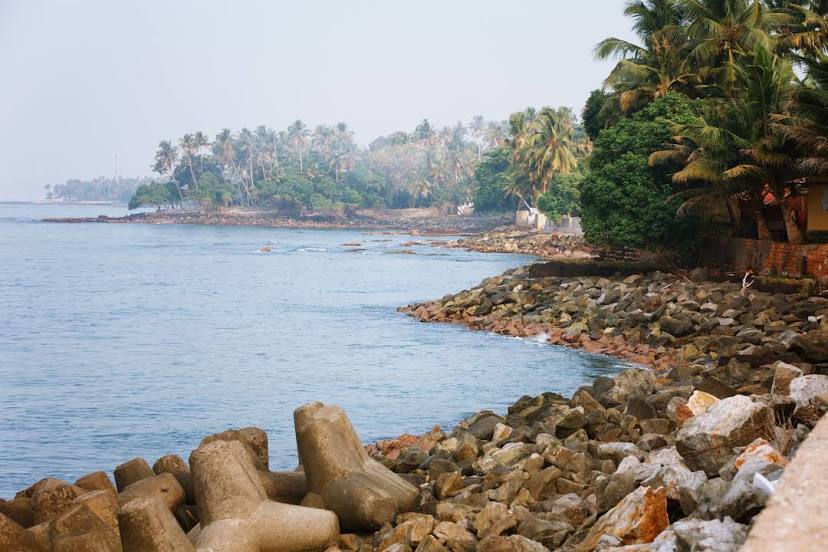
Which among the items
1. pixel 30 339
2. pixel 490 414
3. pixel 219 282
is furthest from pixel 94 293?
pixel 490 414

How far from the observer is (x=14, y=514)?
32.9 feet

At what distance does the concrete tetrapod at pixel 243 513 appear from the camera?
884 centimetres

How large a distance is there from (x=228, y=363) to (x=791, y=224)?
17.9 meters

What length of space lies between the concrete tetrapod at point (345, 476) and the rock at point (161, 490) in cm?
134

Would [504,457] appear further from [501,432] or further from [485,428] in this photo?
[485,428]

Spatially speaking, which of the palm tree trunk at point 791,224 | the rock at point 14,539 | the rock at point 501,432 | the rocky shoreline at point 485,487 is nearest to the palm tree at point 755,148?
the palm tree trunk at point 791,224

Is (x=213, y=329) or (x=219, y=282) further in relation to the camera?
(x=219, y=282)

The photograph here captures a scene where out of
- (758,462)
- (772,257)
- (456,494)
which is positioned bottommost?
(456,494)

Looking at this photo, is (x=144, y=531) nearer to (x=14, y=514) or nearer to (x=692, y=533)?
(x=14, y=514)

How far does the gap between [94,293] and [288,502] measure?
146 feet

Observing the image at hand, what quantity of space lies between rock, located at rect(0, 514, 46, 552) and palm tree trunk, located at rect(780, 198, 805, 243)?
88.1 feet

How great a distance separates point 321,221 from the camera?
142375 mm

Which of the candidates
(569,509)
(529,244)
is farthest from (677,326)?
(529,244)

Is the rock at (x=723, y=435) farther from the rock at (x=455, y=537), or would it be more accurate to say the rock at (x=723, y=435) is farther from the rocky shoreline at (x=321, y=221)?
the rocky shoreline at (x=321, y=221)
